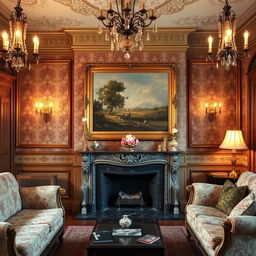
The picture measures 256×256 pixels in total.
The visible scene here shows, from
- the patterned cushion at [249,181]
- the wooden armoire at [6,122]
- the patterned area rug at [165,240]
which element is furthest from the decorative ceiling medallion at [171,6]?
the patterned area rug at [165,240]

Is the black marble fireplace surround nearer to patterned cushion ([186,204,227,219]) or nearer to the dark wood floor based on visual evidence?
the dark wood floor

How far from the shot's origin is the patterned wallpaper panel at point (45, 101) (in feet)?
17.6

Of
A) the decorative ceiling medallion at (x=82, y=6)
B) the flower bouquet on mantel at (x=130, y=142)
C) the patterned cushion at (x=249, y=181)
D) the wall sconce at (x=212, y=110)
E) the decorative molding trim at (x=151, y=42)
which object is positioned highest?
the decorative ceiling medallion at (x=82, y=6)

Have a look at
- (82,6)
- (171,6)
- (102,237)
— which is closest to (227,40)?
(171,6)

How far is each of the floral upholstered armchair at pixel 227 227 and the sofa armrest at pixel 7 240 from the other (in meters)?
1.72

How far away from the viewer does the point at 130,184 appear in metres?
5.37

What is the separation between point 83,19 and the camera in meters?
4.68

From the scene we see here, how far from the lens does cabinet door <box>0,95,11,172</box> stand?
16.1 feet

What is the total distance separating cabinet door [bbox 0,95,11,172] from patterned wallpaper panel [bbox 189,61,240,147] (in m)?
3.25

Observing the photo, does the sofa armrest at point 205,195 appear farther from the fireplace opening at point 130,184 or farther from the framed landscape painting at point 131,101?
the framed landscape painting at point 131,101

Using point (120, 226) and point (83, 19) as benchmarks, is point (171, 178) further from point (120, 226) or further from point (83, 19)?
point (83, 19)

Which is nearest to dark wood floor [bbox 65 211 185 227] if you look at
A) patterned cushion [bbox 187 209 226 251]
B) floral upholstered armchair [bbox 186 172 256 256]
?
floral upholstered armchair [bbox 186 172 256 256]

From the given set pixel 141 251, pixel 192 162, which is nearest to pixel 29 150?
pixel 192 162

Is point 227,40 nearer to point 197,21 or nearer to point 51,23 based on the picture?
point 197,21
